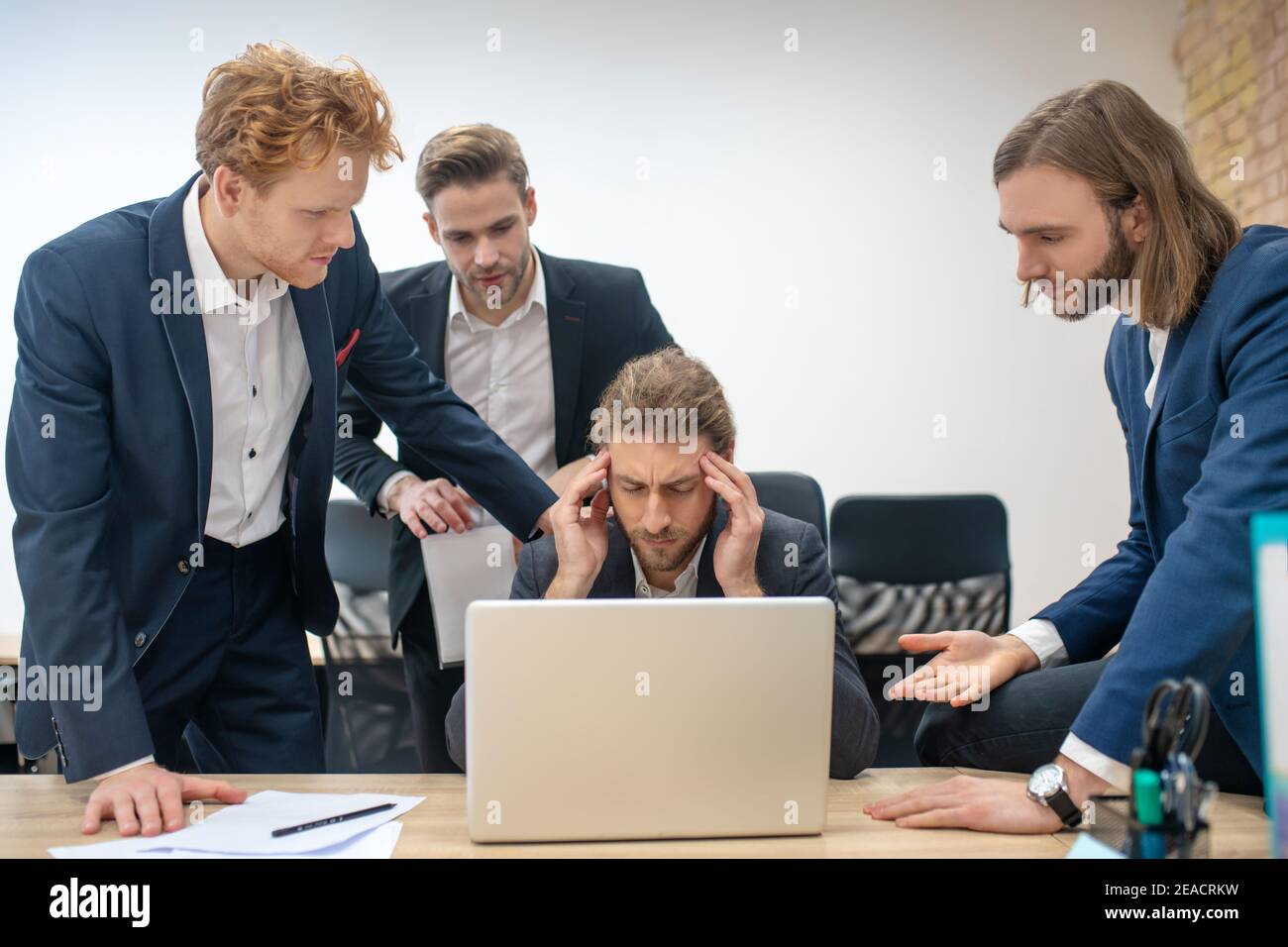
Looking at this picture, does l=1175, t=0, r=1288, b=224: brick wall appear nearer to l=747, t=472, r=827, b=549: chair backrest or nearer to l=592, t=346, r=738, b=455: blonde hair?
l=747, t=472, r=827, b=549: chair backrest

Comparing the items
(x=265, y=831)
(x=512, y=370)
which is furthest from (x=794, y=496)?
(x=265, y=831)

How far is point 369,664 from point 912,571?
1462 millimetres

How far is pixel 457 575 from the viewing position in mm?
2367

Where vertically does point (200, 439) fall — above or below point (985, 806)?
above

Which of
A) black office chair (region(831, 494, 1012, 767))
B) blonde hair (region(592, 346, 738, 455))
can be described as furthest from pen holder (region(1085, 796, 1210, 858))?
black office chair (region(831, 494, 1012, 767))

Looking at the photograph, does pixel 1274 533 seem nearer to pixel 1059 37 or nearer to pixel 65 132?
pixel 1059 37

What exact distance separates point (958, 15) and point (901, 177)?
634 mm

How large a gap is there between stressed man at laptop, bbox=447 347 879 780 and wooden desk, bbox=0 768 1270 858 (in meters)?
0.45

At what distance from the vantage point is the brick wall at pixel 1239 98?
3584mm

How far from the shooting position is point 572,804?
3.92 feet

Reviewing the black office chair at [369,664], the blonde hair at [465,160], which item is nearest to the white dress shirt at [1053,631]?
the blonde hair at [465,160]

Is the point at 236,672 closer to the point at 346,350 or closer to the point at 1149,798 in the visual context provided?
the point at 346,350

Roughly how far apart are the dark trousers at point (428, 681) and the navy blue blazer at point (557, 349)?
21 mm

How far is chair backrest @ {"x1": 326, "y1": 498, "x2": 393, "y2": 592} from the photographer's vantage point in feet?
9.93
